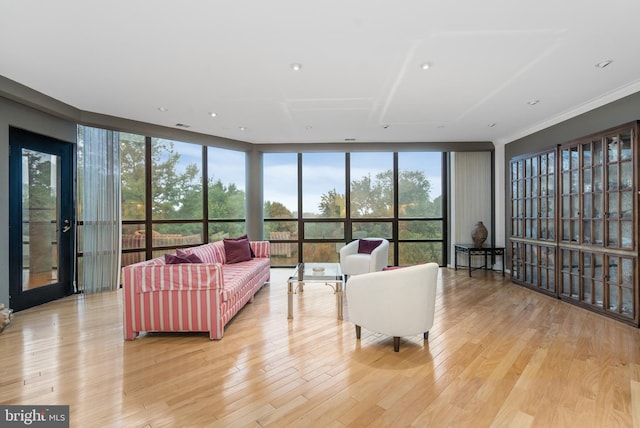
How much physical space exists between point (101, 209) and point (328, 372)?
14.5ft

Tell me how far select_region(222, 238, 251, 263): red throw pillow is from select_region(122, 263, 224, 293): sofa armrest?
5.89 feet

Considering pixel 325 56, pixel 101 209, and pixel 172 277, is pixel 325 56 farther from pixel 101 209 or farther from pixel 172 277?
pixel 101 209

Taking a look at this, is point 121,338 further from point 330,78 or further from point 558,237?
point 558,237

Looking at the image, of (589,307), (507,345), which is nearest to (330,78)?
(507,345)

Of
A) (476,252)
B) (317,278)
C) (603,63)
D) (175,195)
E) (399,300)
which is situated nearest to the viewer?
(399,300)

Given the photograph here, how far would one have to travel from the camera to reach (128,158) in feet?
16.6

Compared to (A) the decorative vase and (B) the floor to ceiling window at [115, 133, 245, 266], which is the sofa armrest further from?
(A) the decorative vase

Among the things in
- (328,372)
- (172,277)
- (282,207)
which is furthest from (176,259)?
(282,207)

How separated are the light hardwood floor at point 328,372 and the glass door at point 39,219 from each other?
0.58m

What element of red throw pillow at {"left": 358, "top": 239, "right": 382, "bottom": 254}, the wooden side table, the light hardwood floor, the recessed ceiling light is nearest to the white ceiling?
the recessed ceiling light

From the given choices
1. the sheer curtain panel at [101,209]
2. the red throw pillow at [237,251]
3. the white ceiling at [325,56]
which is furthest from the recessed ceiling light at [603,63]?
the sheer curtain panel at [101,209]

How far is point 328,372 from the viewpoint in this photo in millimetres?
2293

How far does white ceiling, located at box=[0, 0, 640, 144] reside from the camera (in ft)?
6.75

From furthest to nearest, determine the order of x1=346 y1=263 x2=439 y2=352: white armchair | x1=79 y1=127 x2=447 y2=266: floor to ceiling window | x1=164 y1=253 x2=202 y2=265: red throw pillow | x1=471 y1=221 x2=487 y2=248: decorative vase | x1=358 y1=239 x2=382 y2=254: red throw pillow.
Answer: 1. x1=79 y1=127 x2=447 y2=266: floor to ceiling window
2. x1=471 y1=221 x2=487 y2=248: decorative vase
3. x1=358 y1=239 x2=382 y2=254: red throw pillow
4. x1=164 y1=253 x2=202 y2=265: red throw pillow
5. x1=346 y1=263 x2=439 y2=352: white armchair
